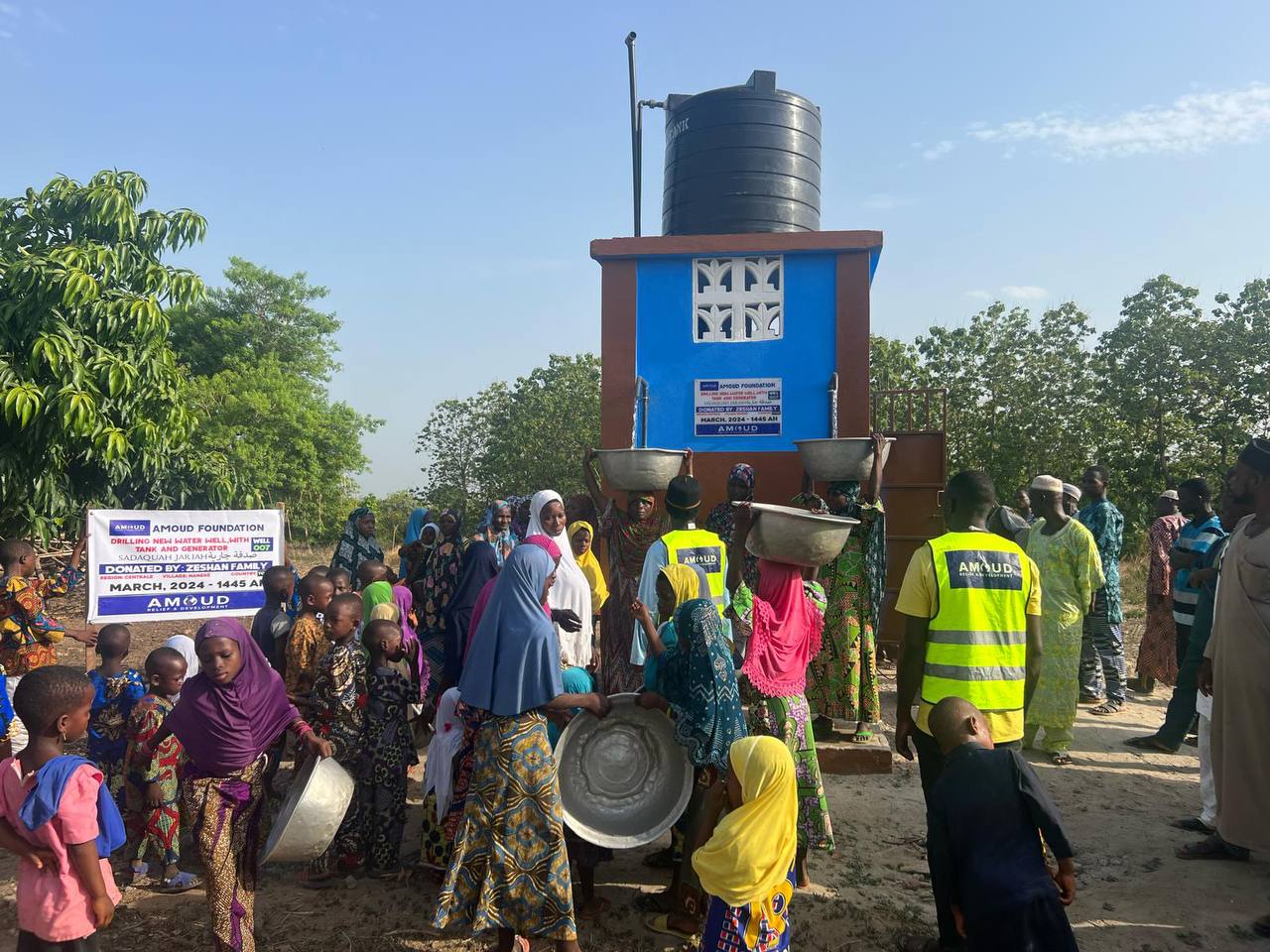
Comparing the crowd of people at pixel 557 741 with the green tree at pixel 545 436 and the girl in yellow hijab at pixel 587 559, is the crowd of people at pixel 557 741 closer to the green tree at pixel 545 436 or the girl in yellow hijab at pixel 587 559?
the girl in yellow hijab at pixel 587 559

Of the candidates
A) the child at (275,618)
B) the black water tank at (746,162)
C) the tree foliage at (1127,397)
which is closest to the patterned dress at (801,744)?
the child at (275,618)

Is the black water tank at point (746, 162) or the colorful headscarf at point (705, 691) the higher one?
the black water tank at point (746, 162)

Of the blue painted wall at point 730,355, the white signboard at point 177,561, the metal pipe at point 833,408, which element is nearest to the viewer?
the white signboard at point 177,561

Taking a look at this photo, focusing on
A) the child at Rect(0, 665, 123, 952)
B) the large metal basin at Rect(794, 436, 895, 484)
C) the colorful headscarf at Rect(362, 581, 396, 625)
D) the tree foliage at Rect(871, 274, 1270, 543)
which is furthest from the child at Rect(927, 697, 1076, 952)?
the tree foliage at Rect(871, 274, 1270, 543)

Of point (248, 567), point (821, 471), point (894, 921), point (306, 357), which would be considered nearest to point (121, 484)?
point (248, 567)

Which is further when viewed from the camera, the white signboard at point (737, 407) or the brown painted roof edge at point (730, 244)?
the white signboard at point (737, 407)

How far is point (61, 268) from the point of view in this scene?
8.34 metres

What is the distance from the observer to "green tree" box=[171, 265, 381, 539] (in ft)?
72.1

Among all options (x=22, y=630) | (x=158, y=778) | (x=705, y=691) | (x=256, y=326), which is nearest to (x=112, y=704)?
(x=158, y=778)

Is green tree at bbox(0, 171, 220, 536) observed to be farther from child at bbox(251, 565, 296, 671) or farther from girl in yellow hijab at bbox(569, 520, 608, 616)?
girl in yellow hijab at bbox(569, 520, 608, 616)

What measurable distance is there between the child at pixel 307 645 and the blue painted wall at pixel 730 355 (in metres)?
3.63

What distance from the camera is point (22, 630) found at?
15.9 feet

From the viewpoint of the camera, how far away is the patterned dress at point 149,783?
13.1 feet

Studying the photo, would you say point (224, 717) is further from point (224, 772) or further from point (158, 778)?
point (158, 778)
